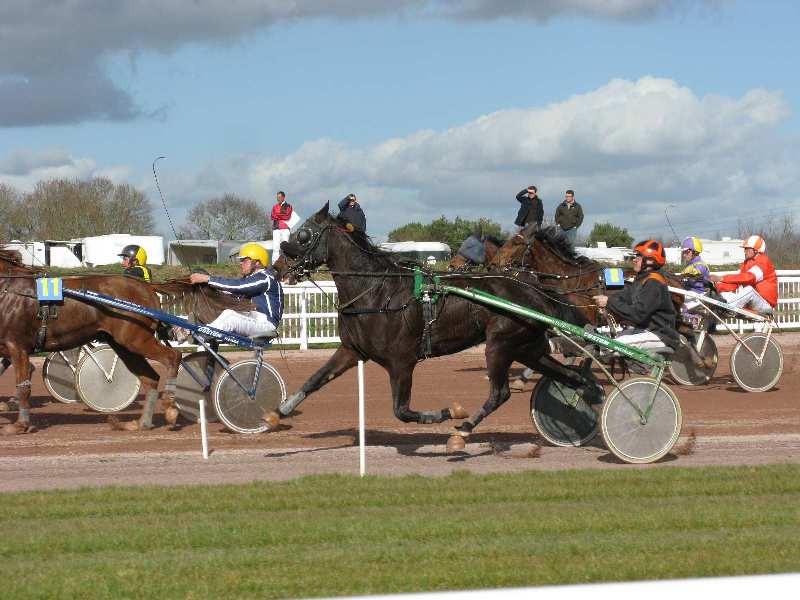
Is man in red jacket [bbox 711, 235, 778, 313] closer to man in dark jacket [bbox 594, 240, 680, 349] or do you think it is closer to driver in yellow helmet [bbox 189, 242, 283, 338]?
man in dark jacket [bbox 594, 240, 680, 349]

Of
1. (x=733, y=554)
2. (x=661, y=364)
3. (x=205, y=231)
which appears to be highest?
(x=205, y=231)

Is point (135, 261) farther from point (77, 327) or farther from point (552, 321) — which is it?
point (552, 321)

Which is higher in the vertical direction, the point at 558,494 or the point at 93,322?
the point at 93,322

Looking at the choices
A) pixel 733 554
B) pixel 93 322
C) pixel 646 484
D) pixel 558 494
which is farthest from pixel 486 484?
pixel 93 322

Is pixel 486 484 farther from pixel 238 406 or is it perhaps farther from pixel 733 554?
pixel 238 406

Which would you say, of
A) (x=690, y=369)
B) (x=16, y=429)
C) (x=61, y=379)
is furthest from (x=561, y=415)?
(x=61, y=379)

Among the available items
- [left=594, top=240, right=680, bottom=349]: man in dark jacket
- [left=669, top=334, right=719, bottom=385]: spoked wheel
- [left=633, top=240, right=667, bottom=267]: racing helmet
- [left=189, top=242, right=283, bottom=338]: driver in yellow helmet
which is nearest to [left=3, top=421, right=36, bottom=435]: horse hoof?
[left=189, top=242, right=283, bottom=338]: driver in yellow helmet

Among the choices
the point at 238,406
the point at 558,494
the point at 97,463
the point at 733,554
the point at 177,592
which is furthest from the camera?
the point at 238,406

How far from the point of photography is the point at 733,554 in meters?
6.02

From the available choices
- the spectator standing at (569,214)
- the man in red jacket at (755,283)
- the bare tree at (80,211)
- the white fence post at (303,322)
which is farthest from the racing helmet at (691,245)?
the bare tree at (80,211)

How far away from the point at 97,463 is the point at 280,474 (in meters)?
1.68

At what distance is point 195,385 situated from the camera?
11.8 metres

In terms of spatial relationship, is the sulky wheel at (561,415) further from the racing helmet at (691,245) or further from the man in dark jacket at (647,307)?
the racing helmet at (691,245)

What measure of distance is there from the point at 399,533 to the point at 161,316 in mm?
5069
